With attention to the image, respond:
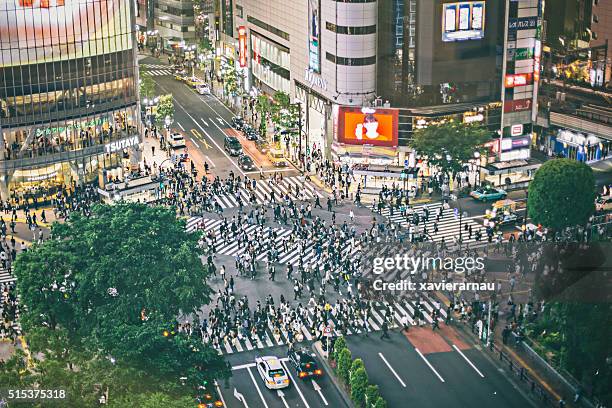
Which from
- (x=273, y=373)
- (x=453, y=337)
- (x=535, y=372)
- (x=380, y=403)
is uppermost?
(x=380, y=403)

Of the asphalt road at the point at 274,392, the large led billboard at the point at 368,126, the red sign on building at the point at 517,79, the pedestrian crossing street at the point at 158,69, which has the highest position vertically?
the red sign on building at the point at 517,79

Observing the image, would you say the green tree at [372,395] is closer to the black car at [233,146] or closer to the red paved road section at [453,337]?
the red paved road section at [453,337]

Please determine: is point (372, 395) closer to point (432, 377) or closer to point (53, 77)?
point (432, 377)

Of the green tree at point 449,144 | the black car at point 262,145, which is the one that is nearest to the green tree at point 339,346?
the green tree at point 449,144

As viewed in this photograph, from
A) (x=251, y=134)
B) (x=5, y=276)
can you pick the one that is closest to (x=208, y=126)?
(x=251, y=134)

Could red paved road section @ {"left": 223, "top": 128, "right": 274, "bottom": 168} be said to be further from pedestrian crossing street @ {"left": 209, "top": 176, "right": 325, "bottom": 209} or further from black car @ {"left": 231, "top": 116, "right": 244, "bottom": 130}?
pedestrian crossing street @ {"left": 209, "top": 176, "right": 325, "bottom": 209}

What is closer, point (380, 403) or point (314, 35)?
point (380, 403)
